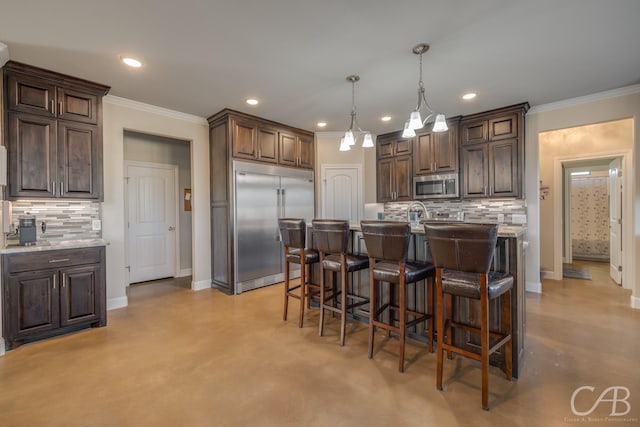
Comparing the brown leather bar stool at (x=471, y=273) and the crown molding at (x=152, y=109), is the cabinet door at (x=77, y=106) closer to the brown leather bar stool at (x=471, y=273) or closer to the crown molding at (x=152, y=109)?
the crown molding at (x=152, y=109)

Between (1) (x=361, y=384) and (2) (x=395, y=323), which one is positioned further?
(2) (x=395, y=323)

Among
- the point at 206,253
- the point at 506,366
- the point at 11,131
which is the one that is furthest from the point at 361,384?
the point at 11,131

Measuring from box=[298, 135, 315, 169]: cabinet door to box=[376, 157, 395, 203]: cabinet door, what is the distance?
131 centimetres

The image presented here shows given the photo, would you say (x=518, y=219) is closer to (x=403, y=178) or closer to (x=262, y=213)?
(x=403, y=178)

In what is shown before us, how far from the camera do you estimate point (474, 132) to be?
4.41 m

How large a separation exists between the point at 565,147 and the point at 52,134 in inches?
280

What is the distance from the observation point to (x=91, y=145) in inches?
125

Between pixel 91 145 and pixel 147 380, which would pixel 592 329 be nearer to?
pixel 147 380

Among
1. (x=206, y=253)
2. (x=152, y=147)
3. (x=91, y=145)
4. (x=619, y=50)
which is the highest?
(x=619, y=50)

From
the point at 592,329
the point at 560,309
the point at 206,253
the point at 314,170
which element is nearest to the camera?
the point at 592,329

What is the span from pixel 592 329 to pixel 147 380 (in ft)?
13.2

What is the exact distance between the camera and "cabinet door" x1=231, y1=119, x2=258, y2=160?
4.16 m

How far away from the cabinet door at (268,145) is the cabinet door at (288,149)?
0.42 ft

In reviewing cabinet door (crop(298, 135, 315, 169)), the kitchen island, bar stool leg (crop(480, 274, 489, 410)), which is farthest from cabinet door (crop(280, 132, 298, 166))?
bar stool leg (crop(480, 274, 489, 410))
